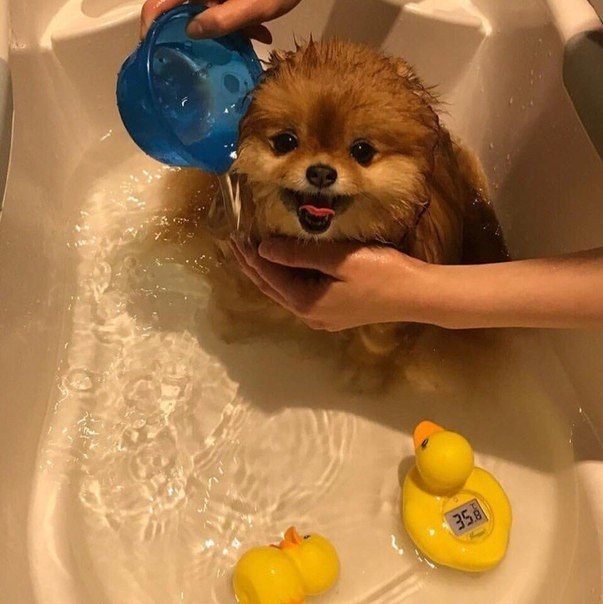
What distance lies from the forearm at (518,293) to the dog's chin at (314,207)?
0.51ft

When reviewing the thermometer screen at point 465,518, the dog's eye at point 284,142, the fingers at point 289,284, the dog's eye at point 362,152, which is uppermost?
the dog's eye at point 362,152

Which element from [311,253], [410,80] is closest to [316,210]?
[311,253]

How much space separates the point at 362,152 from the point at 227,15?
0.28 m

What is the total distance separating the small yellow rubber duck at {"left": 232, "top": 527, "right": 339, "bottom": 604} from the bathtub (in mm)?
99

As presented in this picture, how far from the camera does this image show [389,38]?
1438 millimetres

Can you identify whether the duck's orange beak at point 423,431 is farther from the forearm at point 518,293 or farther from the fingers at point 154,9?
the fingers at point 154,9

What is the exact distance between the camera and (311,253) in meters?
0.95

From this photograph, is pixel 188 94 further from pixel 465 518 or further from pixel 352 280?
pixel 465 518

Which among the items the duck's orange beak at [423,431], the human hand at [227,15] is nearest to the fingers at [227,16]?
the human hand at [227,15]

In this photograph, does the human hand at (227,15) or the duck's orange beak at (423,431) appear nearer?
the human hand at (227,15)

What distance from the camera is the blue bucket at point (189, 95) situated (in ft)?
3.16

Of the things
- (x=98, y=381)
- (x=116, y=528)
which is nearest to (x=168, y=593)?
(x=116, y=528)

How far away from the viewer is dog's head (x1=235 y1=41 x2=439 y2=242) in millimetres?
793

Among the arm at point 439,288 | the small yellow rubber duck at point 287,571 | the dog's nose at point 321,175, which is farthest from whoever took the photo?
the small yellow rubber duck at point 287,571
